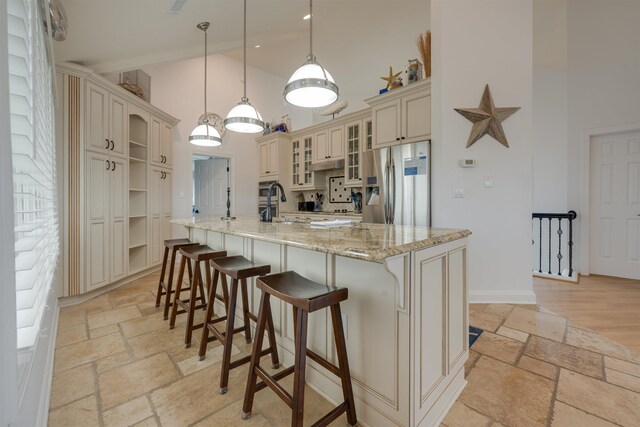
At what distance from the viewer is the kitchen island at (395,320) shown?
1197mm

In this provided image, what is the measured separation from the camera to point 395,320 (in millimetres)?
1250

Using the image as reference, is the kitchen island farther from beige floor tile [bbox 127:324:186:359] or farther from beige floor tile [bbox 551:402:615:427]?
beige floor tile [bbox 127:324:186:359]

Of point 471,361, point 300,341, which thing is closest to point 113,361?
point 300,341

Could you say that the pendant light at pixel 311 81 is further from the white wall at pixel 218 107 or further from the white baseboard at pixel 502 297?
the white wall at pixel 218 107

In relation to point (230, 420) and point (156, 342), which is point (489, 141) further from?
point (156, 342)

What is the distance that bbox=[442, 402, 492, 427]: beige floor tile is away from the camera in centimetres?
135

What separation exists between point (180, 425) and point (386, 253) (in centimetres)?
131

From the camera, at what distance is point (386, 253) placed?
101 centimetres

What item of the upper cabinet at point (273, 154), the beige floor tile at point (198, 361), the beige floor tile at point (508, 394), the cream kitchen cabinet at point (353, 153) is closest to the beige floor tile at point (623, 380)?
the beige floor tile at point (508, 394)

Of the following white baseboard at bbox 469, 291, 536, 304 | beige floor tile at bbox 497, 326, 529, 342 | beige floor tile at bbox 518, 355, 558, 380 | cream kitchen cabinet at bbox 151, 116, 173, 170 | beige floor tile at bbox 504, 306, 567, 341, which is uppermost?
cream kitchen cabinet at bbox 151, 116, 173, 170

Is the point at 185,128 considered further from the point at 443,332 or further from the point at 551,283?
the point at 551,283

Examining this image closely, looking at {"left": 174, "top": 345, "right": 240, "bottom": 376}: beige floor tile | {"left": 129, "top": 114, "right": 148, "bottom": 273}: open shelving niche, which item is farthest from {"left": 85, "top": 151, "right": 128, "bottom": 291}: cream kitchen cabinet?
{"left": 174, "top": 345, "right": 240, "bottom": 376}: beige floor tile

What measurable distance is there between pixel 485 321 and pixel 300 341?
204 centimetres

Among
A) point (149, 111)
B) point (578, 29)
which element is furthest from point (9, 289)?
point (578, 29)
